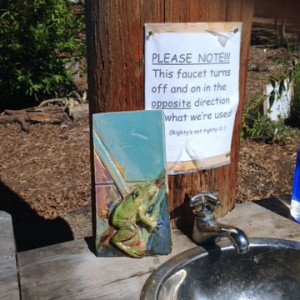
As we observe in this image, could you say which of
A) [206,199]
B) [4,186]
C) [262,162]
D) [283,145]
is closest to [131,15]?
[206,199]

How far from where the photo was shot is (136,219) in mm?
1428

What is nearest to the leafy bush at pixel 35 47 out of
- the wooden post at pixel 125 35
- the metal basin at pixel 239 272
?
the wooden post at pixel 125 35

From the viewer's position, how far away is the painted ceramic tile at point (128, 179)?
141 centimetres

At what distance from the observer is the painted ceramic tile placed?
Answer: 1.41 meters

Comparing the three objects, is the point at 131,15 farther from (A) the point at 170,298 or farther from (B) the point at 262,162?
(B) the point at 262,162

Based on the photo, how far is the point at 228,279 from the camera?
1.59m

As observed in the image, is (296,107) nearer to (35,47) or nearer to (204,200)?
(35,47)

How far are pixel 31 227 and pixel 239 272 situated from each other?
214cm

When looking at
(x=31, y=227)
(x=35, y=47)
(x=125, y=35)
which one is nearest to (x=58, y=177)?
(x=31, y=227)

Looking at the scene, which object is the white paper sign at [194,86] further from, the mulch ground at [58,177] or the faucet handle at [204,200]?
the mulch ground at [58,177]

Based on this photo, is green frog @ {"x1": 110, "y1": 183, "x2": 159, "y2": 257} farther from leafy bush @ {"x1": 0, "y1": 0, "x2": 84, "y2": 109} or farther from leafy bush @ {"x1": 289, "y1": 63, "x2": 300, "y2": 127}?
leafy bush @ {"x1": 289, "y1": 63, "x2": 300, "y2": 127}

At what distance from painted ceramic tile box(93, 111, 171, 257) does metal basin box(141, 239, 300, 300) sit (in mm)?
141

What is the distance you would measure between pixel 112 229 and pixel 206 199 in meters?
0.32

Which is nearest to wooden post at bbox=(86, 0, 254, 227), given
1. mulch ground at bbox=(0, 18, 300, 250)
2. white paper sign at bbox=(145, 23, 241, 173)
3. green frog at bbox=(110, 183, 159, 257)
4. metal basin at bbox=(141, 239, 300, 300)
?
white paper sign at bbox=(145, 23, 241, 173)
